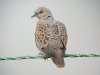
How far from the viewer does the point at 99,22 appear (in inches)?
97.3

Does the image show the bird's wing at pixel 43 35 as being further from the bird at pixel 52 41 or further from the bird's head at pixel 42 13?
the bird's head at pixel 42 13

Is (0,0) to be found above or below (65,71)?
above

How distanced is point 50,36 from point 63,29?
93mm

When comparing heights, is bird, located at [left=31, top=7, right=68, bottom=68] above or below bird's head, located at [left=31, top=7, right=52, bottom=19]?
below

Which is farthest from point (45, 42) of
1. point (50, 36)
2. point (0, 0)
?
point (0, 0)

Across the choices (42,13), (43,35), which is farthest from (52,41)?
(42,13)

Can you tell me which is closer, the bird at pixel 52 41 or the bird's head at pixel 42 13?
the bird at pixel 52 41

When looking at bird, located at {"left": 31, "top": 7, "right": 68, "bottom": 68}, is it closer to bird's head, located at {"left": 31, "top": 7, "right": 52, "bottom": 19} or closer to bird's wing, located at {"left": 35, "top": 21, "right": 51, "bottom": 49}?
bird's wing, located at {"left": 35, "top": 21, "right": 51, "bottom": 49}

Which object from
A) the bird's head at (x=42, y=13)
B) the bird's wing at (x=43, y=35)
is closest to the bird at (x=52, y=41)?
the bird's wing at (x=43, y=35)

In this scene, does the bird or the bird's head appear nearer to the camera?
the bird

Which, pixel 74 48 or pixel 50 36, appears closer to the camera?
pixel 50 36

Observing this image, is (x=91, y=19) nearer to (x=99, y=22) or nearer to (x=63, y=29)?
(x=99, y=22)

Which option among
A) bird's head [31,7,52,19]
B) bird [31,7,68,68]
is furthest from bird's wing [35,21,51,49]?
bird's head [31,7,52,19]

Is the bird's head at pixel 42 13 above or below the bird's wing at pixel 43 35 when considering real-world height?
above
